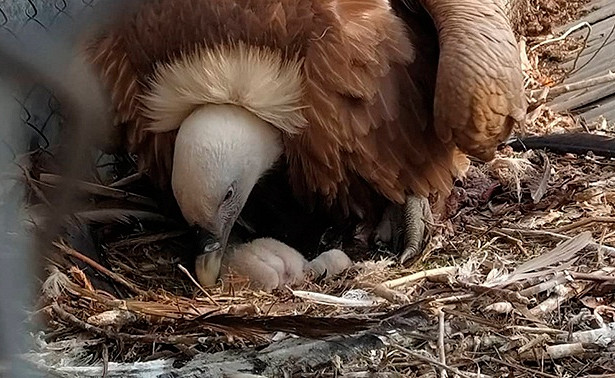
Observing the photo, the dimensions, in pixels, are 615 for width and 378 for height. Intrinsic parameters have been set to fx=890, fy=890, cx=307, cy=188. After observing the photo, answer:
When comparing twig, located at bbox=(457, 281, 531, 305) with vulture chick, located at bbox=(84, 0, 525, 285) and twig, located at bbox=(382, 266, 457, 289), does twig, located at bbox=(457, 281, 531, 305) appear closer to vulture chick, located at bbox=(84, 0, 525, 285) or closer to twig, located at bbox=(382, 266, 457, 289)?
twig, located at bbox=(382, 266, 457, 289)

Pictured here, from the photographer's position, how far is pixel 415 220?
2.63m

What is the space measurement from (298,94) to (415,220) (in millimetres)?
577

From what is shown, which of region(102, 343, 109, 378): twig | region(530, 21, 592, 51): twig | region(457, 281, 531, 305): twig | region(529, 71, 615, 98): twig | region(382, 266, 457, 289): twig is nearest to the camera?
region(102, 343, 109, 378): twig

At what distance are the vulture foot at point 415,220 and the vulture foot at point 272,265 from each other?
0.71 ft

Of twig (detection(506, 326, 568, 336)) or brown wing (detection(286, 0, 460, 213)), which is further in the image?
brown wing (detection(286, 0, 460, 213))

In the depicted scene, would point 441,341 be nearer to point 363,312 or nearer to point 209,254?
point 363,312

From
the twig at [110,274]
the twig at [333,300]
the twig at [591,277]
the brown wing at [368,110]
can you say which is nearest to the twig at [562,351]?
the twig at [591,277]

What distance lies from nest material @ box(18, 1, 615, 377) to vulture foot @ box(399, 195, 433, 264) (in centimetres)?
8

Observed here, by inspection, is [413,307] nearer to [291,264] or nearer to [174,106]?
[291,264]

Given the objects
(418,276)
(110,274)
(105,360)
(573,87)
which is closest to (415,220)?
(418,276)

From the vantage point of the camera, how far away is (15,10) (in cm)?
173

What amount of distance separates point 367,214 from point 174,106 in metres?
0.67

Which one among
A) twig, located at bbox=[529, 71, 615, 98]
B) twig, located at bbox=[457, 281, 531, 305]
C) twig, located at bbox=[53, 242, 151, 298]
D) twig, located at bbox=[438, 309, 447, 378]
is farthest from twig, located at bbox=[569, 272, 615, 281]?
twig, located at bbox=[529, 71, 615, 98]

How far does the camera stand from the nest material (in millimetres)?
1756
